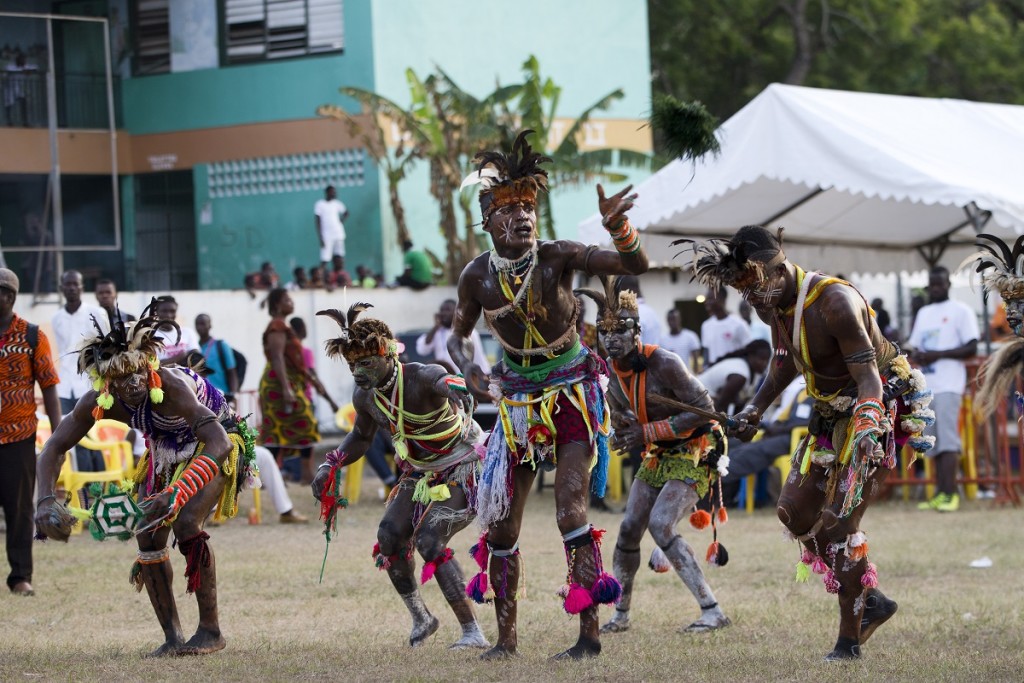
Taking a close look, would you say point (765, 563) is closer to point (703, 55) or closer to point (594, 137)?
point (594, 137)

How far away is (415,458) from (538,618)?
136 centimetres

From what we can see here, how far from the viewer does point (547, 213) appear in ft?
71.6

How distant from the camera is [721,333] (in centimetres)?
1452

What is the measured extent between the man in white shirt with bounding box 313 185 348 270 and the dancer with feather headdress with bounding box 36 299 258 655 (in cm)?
1613

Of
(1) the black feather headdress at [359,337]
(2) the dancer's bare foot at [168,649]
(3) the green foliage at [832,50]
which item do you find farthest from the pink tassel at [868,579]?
(3) the green foliage at [832,50]

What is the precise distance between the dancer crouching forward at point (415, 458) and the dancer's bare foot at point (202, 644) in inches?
32.6

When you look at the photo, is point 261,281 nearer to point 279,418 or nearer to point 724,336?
point 279,418

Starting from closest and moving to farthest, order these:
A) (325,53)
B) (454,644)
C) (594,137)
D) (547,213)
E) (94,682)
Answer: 1. (94,682)
2. (454,644)
3. (547,213)
4. (325,53)
5. (594,137)

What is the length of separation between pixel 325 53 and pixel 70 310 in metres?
12.6

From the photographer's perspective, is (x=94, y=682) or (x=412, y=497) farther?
(x=412, y=497)

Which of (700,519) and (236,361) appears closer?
(700,519)

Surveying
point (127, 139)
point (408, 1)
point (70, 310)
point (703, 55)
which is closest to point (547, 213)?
point (408, 1)

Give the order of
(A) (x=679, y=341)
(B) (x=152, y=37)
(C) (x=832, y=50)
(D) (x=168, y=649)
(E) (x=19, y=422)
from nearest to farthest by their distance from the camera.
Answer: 1. (D) (x=168, y=649)
2. (E) (x=19, y=422)
3. (A) (x=679, y=341)
4. (B) (x=152, y=37)
5. (C) (x=832, y=50)

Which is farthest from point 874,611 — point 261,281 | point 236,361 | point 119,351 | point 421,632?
point 261,281
